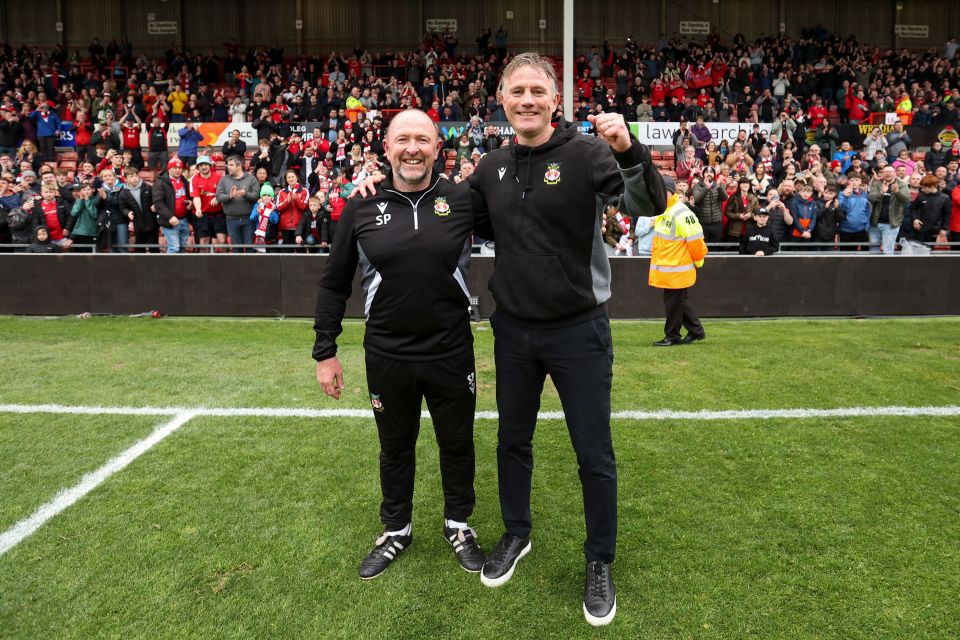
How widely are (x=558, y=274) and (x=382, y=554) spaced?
1.58 m

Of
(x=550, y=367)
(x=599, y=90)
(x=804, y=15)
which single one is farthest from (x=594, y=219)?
(x=804, y=15)

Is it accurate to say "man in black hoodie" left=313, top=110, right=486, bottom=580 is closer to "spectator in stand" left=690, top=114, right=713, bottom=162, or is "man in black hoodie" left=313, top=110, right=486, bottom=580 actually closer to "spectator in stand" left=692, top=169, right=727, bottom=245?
"spectator in stand" left=692, top=169, right=727, bottom=245

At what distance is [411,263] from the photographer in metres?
3.14

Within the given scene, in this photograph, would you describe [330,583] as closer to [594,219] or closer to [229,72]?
[594,219]

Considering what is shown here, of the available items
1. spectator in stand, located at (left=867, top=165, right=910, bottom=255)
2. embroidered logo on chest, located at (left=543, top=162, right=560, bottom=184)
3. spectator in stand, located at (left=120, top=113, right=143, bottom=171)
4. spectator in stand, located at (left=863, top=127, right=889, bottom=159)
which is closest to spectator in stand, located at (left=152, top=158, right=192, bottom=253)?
spectator in stand, located at (left=120, top=113, right=143, bottom=171)

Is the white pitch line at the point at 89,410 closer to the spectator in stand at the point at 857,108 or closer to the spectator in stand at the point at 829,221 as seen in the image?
the spectator in stand at the point at 829,221

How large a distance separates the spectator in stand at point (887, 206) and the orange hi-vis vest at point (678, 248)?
500 cm

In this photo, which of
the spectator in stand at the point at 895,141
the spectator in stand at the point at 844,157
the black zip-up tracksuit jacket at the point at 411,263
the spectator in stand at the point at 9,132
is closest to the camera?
the black zip-up tracksuit jacket at the point at 411,263

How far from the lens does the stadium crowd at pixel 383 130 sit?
11.4 metres

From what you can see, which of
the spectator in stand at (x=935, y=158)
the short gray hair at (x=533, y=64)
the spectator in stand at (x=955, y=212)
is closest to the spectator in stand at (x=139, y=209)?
the short gray hair at (x=533, y=64)

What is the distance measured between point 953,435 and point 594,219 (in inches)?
144

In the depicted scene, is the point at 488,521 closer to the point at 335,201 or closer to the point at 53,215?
the point at 335,201

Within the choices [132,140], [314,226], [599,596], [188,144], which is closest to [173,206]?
[314,226]

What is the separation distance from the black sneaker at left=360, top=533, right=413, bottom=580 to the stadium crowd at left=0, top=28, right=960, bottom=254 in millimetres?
4697
